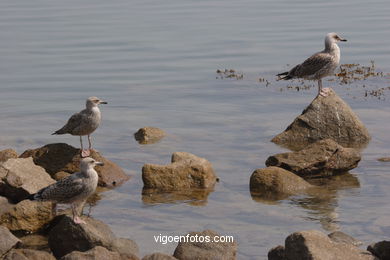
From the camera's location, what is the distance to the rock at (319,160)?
1552 centimetres

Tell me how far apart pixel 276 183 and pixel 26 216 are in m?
4.26

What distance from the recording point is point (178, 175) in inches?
585

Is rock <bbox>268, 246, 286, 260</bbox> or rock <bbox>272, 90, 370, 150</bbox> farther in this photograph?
rock <bbox>272, 90, 370, 150</bbox>

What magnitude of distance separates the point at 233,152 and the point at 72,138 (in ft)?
12.8

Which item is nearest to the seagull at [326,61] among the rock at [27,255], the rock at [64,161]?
the rock at [64,161]

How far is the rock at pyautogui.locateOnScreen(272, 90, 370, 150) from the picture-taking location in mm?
17969

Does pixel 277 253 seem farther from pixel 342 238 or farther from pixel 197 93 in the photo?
pixel 197 93

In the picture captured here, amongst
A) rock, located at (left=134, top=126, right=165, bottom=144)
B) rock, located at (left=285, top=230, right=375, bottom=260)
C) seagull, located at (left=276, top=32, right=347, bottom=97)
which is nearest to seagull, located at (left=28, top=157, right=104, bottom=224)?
rock, located at (left=285, top=230, right=375, bottom=260)

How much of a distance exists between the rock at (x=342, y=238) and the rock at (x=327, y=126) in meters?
5.97

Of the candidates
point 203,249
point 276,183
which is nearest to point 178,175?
point 276,183

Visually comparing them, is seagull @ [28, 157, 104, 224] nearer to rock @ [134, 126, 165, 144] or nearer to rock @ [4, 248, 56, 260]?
rock @ [4, 248, 56, 260]

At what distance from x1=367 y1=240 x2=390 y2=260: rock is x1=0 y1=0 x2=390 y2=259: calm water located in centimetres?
144

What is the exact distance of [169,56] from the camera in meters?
28.6

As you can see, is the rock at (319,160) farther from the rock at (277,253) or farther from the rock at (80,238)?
the rock at (80,238)
